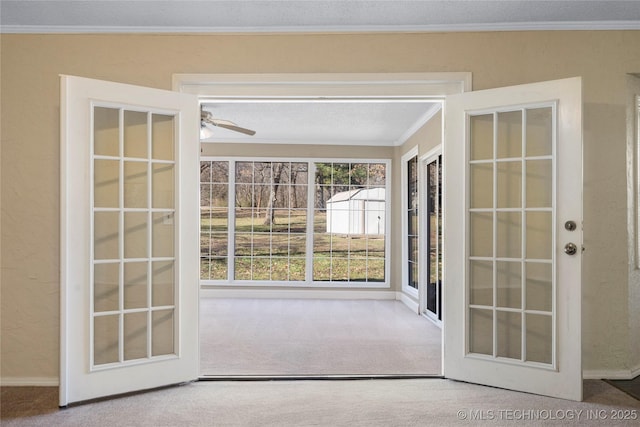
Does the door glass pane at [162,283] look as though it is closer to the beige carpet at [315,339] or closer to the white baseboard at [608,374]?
the beige carpet at [315,339]

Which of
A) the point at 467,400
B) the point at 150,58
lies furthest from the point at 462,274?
the point at 150,58

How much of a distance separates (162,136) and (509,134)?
2.31 meters

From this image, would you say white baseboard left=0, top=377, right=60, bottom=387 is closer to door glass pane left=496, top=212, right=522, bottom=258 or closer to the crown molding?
the crown molding

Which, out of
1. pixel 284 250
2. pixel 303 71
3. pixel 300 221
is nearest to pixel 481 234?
pixel 303 71

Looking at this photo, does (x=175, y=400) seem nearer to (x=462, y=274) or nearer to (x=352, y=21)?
(x=462, y=274)

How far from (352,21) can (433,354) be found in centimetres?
275

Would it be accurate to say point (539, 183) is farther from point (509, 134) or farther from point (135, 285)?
point (135, 285)

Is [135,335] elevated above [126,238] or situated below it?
below

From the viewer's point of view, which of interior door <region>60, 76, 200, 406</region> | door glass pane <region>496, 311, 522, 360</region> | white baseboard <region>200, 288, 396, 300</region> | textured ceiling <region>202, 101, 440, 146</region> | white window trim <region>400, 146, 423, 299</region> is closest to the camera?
interior door <region>60, 76, 200, 406</region>

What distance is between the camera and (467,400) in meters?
3.00

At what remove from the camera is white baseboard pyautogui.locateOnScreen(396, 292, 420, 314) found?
6370 mm

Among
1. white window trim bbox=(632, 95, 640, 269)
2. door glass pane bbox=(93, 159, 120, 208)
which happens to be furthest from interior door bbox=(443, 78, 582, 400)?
door glass pane bbox=(93, 159, 120, 208)

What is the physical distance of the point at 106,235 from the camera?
3109 mm

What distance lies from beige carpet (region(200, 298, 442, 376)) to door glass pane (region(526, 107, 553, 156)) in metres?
1.74
